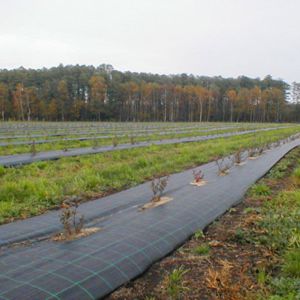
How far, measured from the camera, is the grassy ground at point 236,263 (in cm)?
308

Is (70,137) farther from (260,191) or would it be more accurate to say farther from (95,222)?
(95,222)

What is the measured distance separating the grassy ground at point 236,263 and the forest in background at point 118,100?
55.5 metres

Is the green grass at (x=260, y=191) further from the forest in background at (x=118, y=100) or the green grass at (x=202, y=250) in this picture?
the forest in background at (x=118, y=100)

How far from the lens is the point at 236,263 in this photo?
381 cm

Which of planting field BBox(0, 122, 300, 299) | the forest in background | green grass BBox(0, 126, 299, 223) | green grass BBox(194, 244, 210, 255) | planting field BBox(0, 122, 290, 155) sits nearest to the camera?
planting field BBox(0, 122, 300, 299)

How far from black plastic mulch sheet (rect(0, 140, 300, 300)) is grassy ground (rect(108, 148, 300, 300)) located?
0.15 m

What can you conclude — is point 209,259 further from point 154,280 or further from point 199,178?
point 199,178

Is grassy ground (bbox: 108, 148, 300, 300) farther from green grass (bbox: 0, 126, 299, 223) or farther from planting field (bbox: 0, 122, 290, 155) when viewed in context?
planting field (bbox: 0, 122, 290, 155)

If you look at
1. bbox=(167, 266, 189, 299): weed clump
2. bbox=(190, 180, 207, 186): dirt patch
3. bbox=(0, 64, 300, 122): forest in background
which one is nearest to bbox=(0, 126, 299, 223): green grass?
bbox=(190, 180, 207, 186): dirt patch

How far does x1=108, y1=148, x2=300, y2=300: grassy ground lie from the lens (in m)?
3.08

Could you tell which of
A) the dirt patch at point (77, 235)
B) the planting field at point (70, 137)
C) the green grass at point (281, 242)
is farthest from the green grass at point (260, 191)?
the planting field at point (70, 137)

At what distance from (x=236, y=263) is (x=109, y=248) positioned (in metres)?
1.36

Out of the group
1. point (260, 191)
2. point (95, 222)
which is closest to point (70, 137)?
point (260, 191)

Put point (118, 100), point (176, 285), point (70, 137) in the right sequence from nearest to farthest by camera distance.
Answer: point (176, 285), point (70, 137), point (118, 100)
